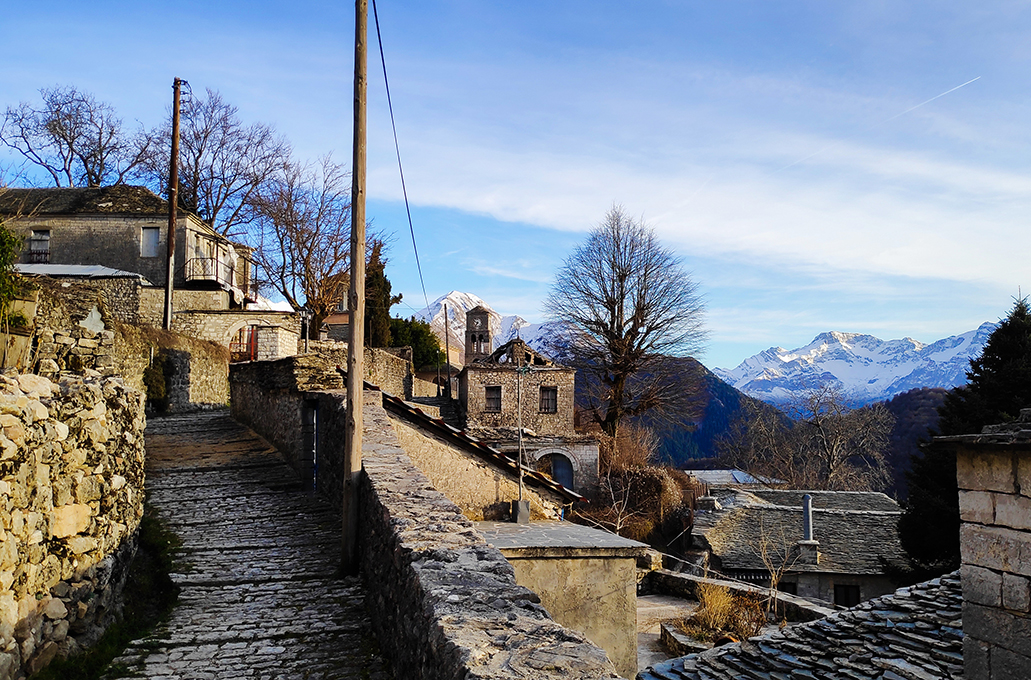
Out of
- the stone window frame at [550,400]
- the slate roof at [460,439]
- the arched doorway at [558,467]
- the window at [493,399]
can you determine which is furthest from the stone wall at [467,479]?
the stone window frame at [550,400]

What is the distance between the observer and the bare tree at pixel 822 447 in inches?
1953

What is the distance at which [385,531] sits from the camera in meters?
5.48

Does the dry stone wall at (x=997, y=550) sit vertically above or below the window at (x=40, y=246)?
below

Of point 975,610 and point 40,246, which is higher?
point 40,246

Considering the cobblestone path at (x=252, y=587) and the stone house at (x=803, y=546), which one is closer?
the cobblestone path at (x=252, y=587)

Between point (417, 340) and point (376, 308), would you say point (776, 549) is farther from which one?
point (417, 340)

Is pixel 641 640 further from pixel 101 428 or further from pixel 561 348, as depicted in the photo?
pixel 561 348

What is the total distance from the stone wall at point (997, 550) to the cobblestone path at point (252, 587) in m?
5.83

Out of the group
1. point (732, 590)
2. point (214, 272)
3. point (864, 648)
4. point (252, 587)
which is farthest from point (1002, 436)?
point (214, 272)

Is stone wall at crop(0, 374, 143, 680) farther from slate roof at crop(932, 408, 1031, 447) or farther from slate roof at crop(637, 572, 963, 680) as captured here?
slate roof at crop(637, 572, 963, 680)

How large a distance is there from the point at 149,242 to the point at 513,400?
17904mm

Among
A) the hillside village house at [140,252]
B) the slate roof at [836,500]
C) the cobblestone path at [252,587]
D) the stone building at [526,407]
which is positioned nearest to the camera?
the cobblestone path at [252,587]

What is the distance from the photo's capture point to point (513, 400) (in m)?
36.3

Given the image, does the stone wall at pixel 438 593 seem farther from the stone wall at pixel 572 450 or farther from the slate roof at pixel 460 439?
the stone wall at pixel 572 450
